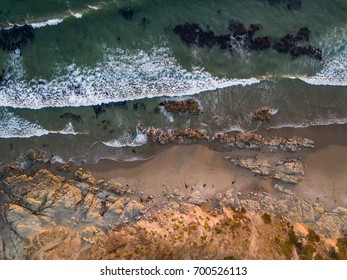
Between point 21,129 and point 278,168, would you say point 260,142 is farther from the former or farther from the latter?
point 21,129

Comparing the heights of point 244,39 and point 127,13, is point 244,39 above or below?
below

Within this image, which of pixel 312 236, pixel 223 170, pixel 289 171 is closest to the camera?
pixel 312 236

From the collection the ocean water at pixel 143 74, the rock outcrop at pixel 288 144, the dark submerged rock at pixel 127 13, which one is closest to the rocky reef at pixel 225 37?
the ocean water at pixel 143 74

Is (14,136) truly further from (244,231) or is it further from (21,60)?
(244,231)

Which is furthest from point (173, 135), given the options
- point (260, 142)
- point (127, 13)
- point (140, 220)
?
point (127, 13)

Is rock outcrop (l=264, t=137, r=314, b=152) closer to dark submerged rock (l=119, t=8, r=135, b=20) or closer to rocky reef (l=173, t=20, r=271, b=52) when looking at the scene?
rocky reef (l=173, t=20, r=271, b=52)

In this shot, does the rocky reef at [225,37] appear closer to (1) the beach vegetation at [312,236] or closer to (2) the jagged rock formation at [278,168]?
(2) the jagged rock formation at [278,168]

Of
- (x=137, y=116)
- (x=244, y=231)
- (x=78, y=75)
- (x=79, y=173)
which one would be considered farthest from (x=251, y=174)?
(x=78, y=75)

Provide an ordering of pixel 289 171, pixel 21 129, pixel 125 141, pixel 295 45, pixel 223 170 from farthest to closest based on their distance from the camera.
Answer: pixel 21 129
pixel 125 141
pixel 295 45
pixel 223 170
pixel 289 171
